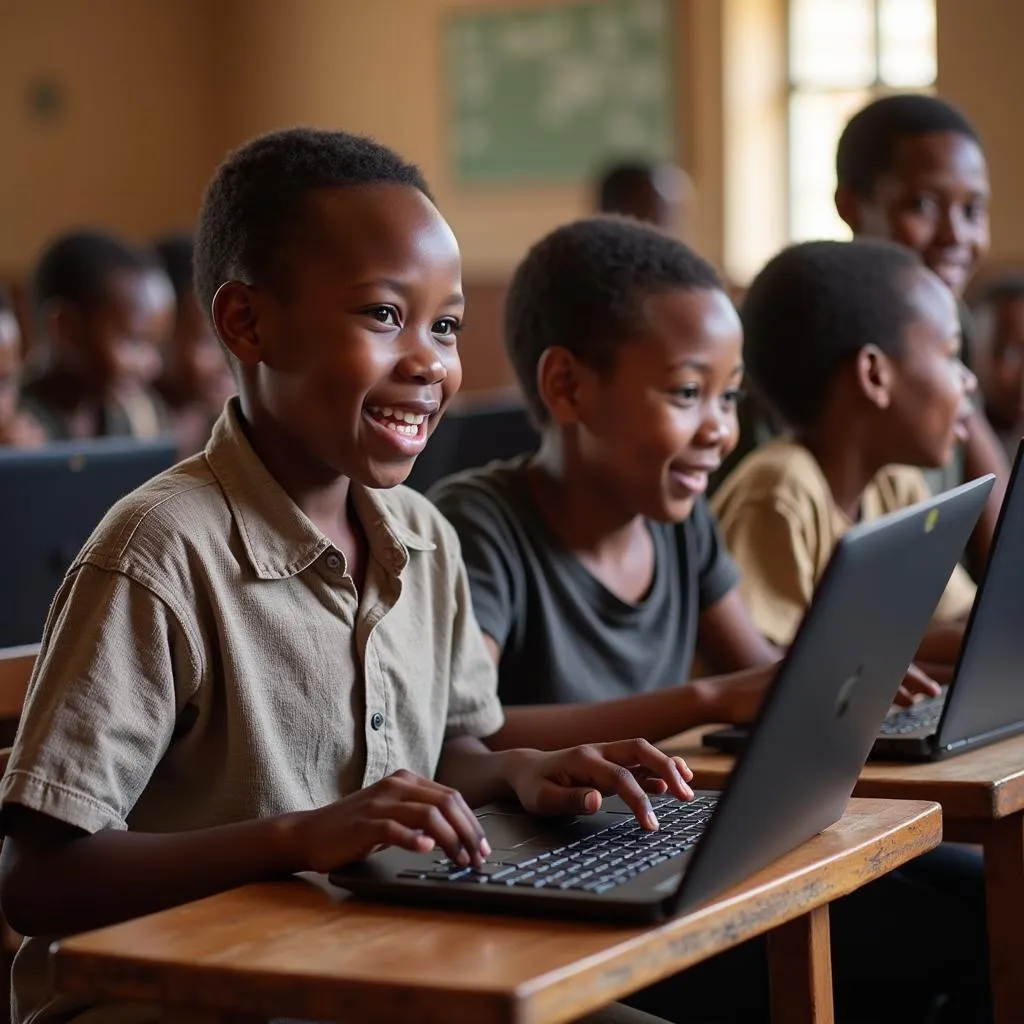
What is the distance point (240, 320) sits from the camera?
4.29ft

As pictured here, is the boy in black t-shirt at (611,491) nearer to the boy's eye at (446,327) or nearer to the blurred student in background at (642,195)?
the boy's eye at (446,327)

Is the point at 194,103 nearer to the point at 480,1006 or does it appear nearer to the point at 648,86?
the point at 648,86

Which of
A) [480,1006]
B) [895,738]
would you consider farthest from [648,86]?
[480,1006]

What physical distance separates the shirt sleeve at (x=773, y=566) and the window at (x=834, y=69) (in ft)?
15.7

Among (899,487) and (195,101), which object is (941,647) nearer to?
(899,487)

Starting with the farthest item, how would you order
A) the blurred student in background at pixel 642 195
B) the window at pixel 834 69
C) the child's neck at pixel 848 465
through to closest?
the window at pixel 834 69, the blurred student in background at pixel 642 195, the child's neck at pixel 848 465

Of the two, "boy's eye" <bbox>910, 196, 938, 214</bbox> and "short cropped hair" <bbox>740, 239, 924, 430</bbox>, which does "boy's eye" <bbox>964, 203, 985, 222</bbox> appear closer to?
"boy's eye" <bbox>910, 196, 938, 214</bbox>

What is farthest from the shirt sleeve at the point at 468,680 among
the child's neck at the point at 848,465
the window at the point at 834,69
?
the window at the point at 834,69

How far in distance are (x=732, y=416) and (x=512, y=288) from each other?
0.30 meters

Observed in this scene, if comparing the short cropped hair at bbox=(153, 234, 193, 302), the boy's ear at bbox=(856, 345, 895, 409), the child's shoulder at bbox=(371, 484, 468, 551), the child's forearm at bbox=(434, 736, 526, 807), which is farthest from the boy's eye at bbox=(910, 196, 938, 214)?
the short cropped hair at bbox=(153, 234, 193, 302)

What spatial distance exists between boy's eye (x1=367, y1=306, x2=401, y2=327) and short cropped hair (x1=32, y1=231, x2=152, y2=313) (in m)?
2.92

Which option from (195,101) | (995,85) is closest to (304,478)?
(995,85)

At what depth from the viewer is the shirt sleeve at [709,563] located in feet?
6.16

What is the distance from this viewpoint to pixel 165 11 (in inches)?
348
